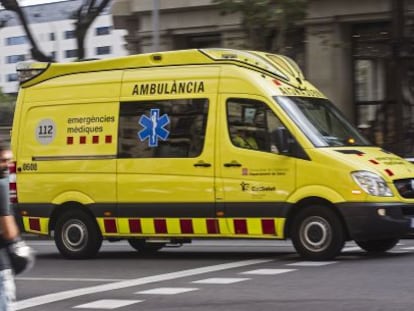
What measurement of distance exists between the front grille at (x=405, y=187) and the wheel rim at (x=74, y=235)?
4482 mm

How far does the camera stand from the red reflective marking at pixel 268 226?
1161 centimetres

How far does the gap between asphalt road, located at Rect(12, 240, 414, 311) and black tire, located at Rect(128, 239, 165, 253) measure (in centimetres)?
30

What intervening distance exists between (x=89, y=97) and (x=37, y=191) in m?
1.60

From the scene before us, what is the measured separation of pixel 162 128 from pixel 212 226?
1.52 metres

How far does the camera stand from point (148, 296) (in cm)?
930

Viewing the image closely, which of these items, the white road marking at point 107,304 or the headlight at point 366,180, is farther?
the headlight at point 366,180

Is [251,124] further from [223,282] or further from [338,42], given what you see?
[338,42]

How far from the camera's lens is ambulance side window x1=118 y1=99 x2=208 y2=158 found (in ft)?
39.9

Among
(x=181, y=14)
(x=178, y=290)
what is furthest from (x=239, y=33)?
(x=178, y=290)

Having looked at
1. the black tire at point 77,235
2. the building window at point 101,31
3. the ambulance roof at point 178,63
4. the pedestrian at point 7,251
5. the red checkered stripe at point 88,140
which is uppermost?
the building window at point 101,31

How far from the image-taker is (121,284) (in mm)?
10305

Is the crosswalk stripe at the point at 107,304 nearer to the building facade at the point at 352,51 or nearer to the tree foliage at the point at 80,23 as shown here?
the building facade at the point at 352,51

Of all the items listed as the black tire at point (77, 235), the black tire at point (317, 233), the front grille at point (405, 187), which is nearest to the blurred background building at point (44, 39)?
the black tire at point (77, 235)

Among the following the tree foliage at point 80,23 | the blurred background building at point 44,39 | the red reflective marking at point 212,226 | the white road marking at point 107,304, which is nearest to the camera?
the white road marking at point 107,304
